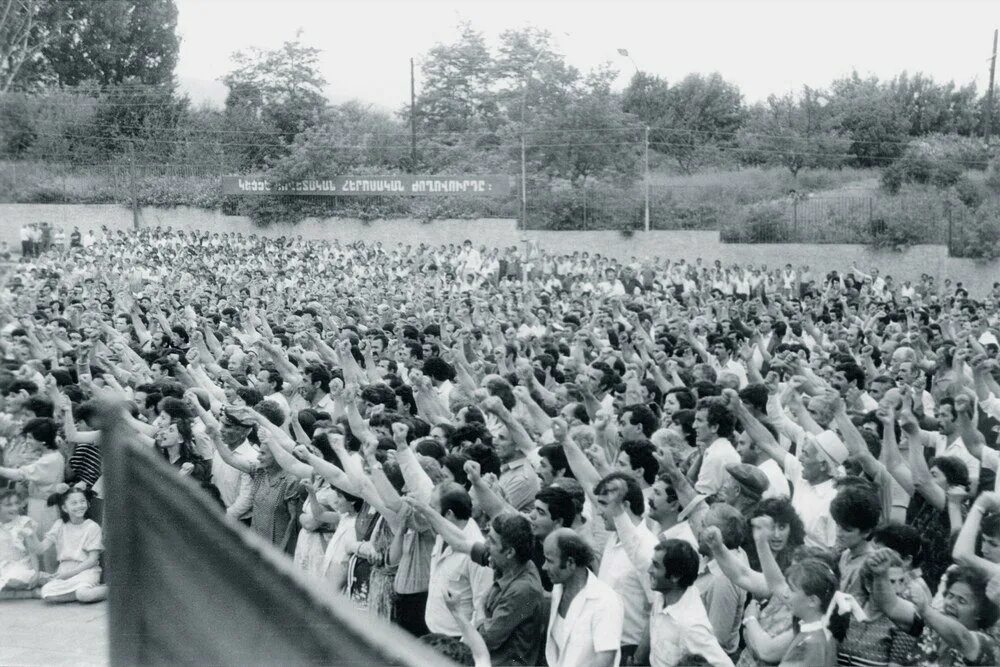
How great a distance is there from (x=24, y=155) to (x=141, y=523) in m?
34.7

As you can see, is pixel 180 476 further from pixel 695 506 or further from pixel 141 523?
pixel 695 506

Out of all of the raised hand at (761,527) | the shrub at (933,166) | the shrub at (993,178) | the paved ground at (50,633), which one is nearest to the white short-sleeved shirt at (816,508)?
the raised hand at (761,527)

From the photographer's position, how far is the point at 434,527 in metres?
4.81

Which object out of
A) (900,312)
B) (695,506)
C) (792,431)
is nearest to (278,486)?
(695,506)

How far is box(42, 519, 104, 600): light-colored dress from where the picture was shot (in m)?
6.68

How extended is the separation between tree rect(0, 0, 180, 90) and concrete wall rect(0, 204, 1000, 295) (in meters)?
13.5

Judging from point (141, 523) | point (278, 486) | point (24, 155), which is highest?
point (24, 155)

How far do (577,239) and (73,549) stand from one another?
24927 mm

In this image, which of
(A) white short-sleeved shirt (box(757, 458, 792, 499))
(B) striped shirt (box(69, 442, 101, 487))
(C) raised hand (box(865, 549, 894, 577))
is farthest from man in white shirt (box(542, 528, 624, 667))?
(B) striped shirt (box(69, 442, 101, 487))

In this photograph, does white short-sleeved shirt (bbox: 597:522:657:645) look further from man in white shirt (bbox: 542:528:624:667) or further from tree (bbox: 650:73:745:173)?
tree (bbox: 650:73:745:173)

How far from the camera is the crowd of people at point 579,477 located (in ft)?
13.1

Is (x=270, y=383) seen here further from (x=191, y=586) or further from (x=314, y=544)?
(x=191, y=586)

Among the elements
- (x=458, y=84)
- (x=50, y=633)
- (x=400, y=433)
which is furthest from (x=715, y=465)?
(x=458, y=84)

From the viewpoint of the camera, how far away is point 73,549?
682cm
